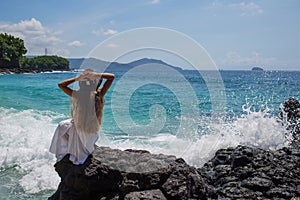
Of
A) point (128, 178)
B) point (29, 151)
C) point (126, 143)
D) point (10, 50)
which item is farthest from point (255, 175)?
point (10, 50)

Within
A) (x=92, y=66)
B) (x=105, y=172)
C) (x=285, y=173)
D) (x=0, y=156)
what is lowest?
(x=0, y=156)

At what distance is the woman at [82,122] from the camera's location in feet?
13.9

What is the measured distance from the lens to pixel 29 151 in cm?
925

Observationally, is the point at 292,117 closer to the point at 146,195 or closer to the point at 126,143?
the point at 126,143

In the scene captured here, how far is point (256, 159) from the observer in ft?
20.1

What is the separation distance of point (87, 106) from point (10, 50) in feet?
267

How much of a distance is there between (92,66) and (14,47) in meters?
82.5

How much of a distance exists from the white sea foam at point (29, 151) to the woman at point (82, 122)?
114 inches

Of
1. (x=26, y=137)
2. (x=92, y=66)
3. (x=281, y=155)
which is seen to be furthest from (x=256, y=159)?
(x=26, y=137)

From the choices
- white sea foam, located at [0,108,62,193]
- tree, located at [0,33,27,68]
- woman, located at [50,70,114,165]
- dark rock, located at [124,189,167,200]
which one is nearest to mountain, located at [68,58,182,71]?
woman, located at [50,70,114,165]

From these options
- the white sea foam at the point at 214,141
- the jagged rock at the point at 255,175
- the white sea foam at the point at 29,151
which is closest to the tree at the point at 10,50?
the white sea foam at the point at 29,151

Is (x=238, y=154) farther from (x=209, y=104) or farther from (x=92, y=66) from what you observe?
(x=209, y=104)

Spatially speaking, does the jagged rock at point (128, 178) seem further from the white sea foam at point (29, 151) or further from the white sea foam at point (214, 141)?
the white sea foam at point (214, 141)

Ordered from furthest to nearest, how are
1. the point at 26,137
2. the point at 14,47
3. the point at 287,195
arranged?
the point at 14,47, the point at 26,137, the point at 287,195
